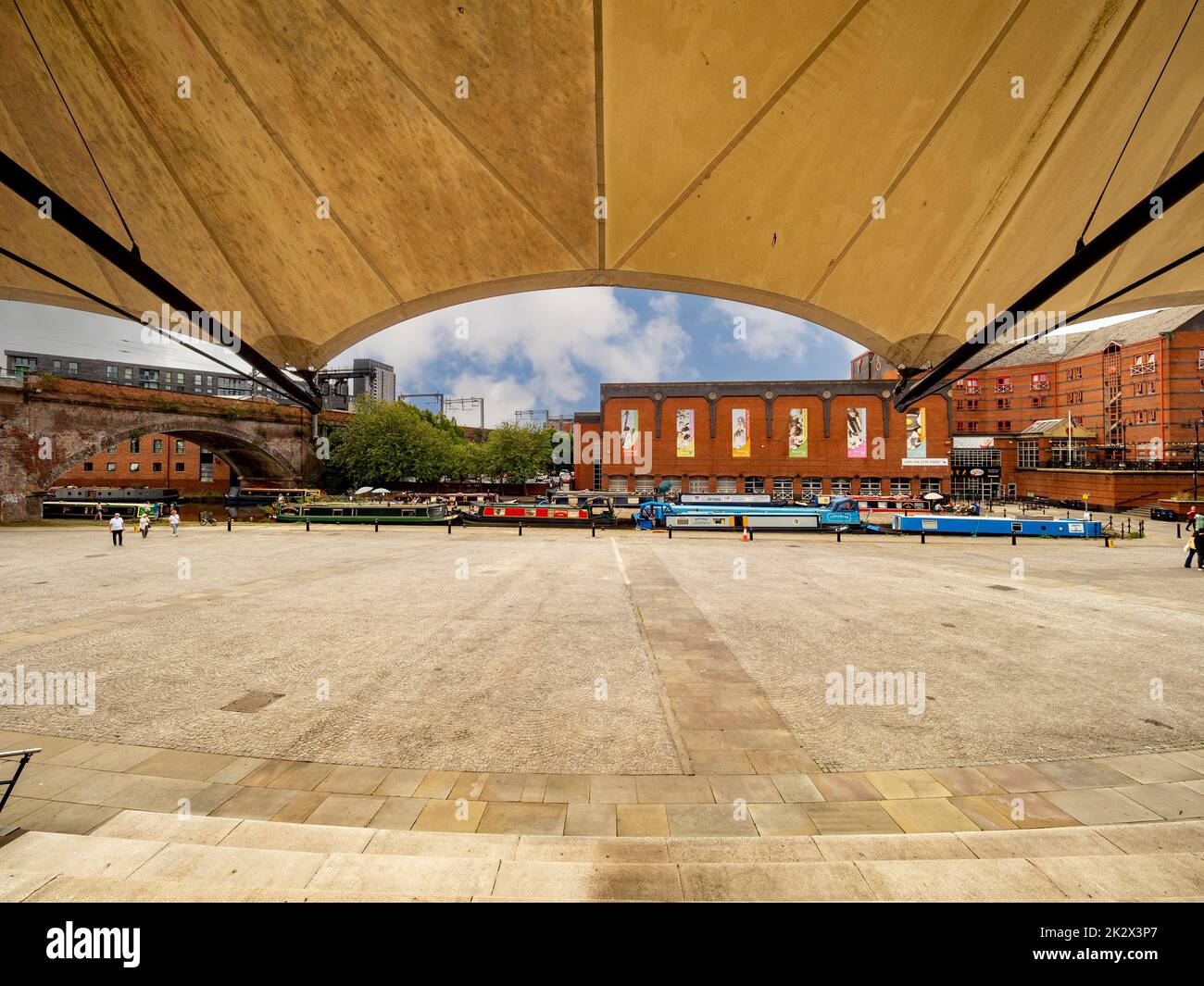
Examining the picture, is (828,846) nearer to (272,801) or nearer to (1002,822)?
(1002,822)

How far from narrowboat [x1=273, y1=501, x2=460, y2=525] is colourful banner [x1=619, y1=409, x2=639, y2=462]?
2422 centimetres

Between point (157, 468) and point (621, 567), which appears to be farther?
point (157, 468)

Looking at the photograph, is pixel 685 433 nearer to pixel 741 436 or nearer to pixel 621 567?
pixel 741 436

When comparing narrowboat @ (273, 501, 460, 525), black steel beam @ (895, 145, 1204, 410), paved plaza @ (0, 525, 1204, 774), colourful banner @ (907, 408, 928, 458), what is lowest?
paved plaza @ (0, 525, 1204, 774)

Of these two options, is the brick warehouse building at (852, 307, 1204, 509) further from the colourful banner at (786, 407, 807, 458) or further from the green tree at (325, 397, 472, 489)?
the green tree at (325, 397, 472, 489)

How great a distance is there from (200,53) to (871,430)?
58.1 metres

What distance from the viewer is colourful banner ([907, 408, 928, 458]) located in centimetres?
5231

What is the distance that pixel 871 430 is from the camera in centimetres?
5266

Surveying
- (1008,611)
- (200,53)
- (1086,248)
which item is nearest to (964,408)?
(1008,611)

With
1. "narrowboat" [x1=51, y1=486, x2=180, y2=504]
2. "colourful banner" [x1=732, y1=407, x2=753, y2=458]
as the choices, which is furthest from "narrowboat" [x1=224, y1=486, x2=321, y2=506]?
"colourful banner" [x1=732, y1=407, x2=753, y2=458]

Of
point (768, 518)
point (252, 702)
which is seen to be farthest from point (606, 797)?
point (768, 518)

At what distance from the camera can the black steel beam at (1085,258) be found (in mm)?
3631

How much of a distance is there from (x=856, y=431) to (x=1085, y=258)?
2118 inches

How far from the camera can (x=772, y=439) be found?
53.6 meters
